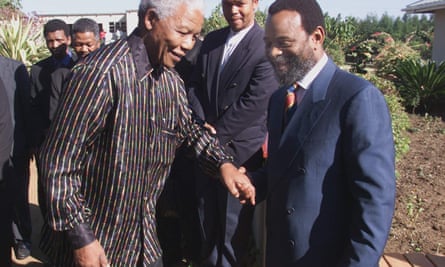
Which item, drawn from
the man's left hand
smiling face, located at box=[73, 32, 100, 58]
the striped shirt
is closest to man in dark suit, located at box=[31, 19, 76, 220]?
smiling face, located at box=[73, 32, 100, 58]

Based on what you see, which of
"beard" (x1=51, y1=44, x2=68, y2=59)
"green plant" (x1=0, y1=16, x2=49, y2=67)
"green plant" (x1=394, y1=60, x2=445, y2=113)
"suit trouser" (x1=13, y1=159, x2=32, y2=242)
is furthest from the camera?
"green plant" (x1=394, y1=60, x2=445, y2=113)

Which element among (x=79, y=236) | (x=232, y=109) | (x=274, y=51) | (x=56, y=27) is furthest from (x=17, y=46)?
(x=274, y=51)

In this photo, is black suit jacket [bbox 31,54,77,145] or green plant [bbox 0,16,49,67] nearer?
black suit jacket [bbox 31,54,77,145]

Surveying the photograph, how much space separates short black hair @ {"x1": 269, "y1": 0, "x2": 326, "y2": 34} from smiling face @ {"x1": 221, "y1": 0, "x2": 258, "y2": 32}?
57.4 inches

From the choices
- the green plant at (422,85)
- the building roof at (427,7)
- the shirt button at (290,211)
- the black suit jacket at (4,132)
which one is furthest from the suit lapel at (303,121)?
the building roof at (427,7)

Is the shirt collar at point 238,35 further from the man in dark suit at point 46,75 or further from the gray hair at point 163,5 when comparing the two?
the man in dark suit at point 46,75

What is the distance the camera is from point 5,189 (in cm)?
331

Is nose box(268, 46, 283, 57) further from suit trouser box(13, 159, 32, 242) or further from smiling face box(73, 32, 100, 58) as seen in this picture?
suit trouser box(13, 159, 32, 242)

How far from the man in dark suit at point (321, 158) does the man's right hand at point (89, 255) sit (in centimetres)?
77

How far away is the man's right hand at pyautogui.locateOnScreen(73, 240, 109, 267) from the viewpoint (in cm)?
191

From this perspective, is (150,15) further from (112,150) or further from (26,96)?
(26,96)

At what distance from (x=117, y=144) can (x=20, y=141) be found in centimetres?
241

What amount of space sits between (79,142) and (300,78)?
973 mm

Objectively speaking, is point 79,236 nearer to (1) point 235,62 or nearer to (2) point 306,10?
(2) point 306,10
